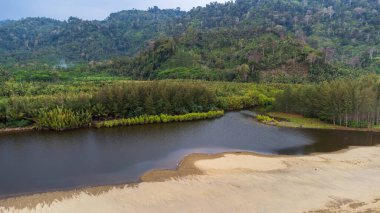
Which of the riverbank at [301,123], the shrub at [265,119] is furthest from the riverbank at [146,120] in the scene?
the riverbank at [301,123]

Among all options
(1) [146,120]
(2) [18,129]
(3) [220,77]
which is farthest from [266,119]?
(3) [220,77]

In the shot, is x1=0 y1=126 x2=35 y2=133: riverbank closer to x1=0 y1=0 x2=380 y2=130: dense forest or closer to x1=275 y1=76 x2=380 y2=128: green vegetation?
x1=0 y1=0 x2=380 y2=130: dense forest

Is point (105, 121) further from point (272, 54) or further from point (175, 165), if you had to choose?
point (272, 54)

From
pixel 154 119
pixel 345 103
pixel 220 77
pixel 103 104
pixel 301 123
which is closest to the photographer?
pixel 345 103

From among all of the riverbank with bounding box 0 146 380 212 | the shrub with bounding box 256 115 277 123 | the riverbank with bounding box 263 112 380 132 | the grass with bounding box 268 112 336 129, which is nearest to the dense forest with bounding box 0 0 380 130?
the riverbank with bounding box 263 112 380 132

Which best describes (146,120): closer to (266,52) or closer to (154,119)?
(154,119)

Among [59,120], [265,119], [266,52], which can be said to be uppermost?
[266,52]

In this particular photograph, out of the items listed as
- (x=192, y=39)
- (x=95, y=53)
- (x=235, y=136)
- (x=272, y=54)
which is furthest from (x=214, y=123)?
(x=95, y=53)

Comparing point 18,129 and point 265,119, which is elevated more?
point 18,129
